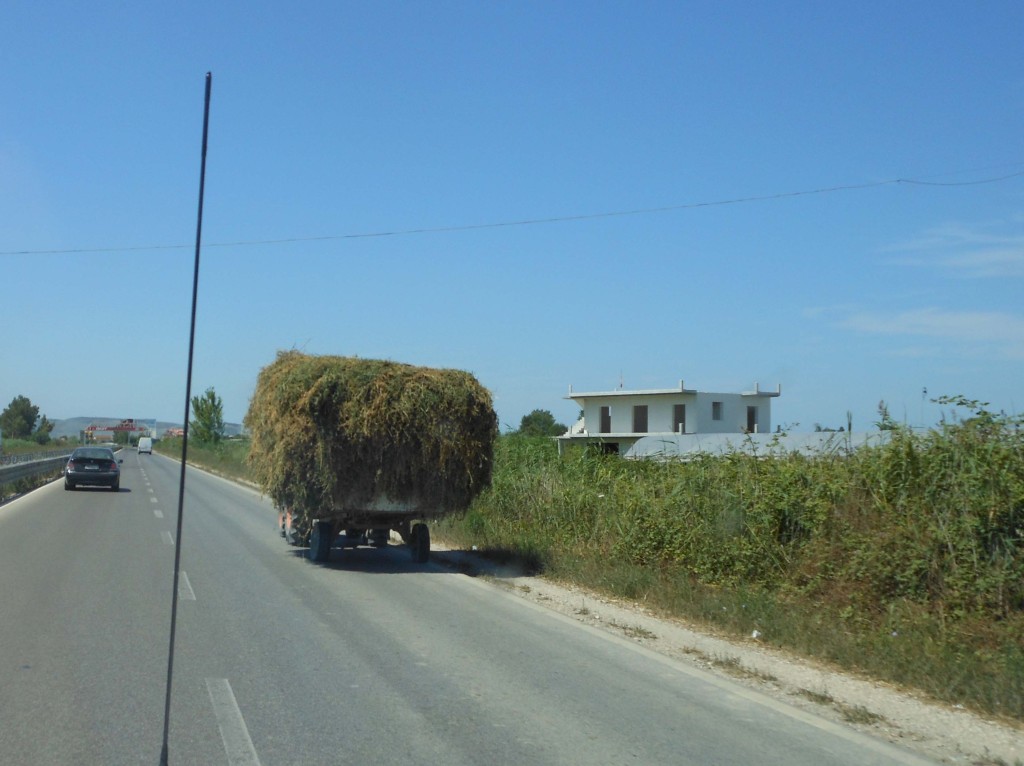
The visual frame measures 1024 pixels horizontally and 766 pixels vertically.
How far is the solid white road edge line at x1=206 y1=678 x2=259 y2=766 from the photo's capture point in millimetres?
5812

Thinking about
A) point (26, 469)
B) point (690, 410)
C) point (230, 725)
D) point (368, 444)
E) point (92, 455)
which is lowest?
point (230, 725)

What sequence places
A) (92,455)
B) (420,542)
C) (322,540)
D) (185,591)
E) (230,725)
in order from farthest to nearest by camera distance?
(92,455) < (420,542) < (322,540) < (185,591) < (230,725)

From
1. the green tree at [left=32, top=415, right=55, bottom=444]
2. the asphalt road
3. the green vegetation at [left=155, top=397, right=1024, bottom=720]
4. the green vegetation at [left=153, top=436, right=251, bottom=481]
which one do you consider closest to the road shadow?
the green vegetation at [left=155, top=397, right=1024, bottom=720]

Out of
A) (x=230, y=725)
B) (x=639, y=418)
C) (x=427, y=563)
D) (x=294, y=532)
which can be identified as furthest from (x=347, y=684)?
(x=639, y=418)

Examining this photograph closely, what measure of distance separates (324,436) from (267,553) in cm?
338

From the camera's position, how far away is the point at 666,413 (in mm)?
67250

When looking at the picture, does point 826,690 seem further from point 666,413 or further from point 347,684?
point 666,413

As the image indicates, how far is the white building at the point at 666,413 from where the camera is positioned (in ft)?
218

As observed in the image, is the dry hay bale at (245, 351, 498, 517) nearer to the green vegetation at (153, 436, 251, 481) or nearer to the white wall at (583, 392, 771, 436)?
the green vegetation at (153, 436, 251, 481)

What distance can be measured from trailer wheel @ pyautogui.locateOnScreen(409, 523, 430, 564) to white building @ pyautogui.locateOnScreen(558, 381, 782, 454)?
48650mm

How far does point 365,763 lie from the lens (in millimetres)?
5770

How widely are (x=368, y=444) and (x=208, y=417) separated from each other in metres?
72.2

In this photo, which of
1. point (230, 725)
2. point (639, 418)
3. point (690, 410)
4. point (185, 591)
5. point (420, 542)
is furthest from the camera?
point (639, 418)

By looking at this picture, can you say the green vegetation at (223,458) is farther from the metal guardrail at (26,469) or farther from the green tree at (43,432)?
the green tree at (43,432)
